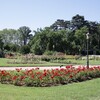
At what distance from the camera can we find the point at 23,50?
9112 centimetres

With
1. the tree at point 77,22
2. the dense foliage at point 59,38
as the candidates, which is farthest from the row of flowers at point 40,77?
the tree at point 77,22

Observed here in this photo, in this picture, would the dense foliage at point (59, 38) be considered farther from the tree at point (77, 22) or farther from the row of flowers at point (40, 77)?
the row of flowers at point (40, 77)

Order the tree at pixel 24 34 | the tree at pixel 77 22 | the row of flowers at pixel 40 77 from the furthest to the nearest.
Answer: the tree at pixel 24 34 < the tree at pixel 77 22 < the row of flowers at pixel 40 77

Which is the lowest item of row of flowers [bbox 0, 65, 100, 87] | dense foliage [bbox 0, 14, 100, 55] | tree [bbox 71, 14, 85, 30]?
row of flowers [bbox 0, 65, 100, 87]

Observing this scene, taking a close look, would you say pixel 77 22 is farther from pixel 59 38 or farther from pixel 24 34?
pixel 59 38

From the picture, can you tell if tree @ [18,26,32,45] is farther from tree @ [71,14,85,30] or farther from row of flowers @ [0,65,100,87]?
row of flowers @ [0,65,100,87]

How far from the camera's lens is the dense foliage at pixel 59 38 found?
84.9 metres

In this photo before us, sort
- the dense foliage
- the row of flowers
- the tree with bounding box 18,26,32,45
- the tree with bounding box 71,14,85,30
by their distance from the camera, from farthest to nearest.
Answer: the tree with bounding box 18,26,32,45
the tree with bounding box 71,14,85,30
the dense foliage
the row of flowers

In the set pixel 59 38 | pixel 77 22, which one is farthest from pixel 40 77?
pixel 77 22

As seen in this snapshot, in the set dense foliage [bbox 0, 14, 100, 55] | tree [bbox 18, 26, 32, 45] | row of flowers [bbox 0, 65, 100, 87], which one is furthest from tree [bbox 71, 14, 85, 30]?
row of flowers [bbox 0, 65, 100, 87]

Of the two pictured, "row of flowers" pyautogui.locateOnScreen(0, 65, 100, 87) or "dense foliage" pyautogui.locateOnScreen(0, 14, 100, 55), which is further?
"dense foliage" pyautogui.locateOnScreen(0, 14, 100, 55)

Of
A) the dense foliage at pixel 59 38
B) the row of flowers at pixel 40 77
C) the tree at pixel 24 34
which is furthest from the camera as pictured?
the tree at pixel 24 34

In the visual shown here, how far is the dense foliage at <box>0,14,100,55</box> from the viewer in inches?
3344

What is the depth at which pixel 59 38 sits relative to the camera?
87.4 meters
